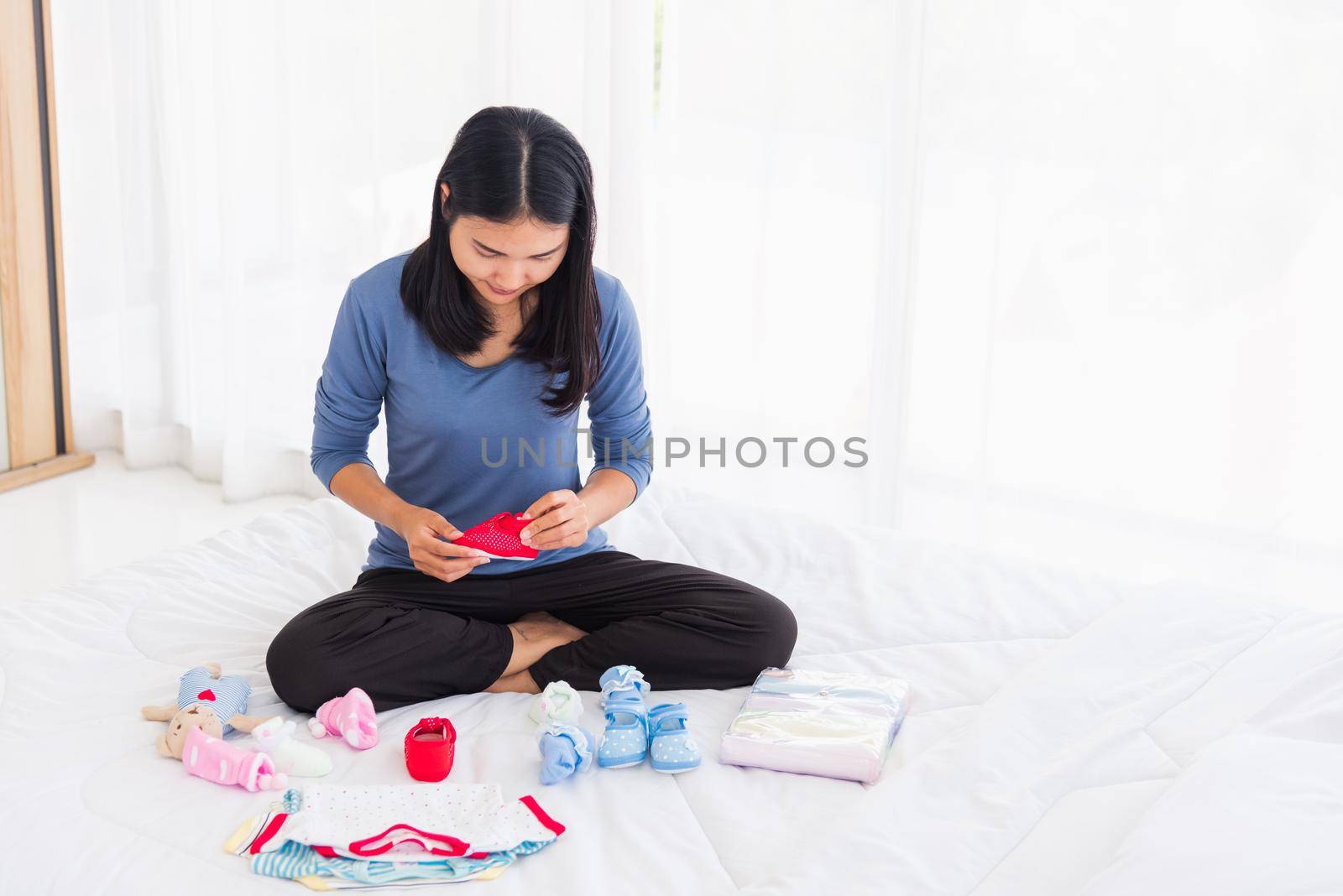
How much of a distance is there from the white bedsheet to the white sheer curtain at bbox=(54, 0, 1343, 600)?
32.0 inches

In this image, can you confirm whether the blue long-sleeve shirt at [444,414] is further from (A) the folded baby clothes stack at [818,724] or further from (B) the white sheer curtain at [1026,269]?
(B) the white sheer curtain at [1026,269]

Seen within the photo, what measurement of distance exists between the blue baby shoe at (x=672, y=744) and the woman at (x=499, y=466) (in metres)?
0.19

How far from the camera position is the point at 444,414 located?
1.90 m

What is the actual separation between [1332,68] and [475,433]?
1.78m

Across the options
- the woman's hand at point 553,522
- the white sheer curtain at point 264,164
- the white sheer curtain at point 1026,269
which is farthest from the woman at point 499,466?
the white sheer curtain at point 264,164

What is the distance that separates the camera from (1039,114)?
266 centimetres

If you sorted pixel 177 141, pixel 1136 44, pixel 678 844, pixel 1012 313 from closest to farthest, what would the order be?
pixel 678 844 → pixel 1136 44 → pixel 1012 313 → pixel 177 141

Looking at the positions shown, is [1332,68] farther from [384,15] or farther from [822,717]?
[384,15]

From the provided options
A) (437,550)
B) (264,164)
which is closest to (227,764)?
(437,550)

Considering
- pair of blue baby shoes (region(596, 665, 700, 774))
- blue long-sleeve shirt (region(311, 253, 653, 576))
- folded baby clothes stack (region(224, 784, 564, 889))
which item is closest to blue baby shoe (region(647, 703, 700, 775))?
pair of blue baby shoes (region(596, 665, 700, 774))

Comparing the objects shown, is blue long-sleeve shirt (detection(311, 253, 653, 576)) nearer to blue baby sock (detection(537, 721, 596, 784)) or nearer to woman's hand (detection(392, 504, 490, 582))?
woman's hand (detection(392, 504, 490, 582))

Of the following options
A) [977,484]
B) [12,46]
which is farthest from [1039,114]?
[12,46]

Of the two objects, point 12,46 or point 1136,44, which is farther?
point 12,46

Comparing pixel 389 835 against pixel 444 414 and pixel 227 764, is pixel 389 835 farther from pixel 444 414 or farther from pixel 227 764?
→ pixel 444 414
